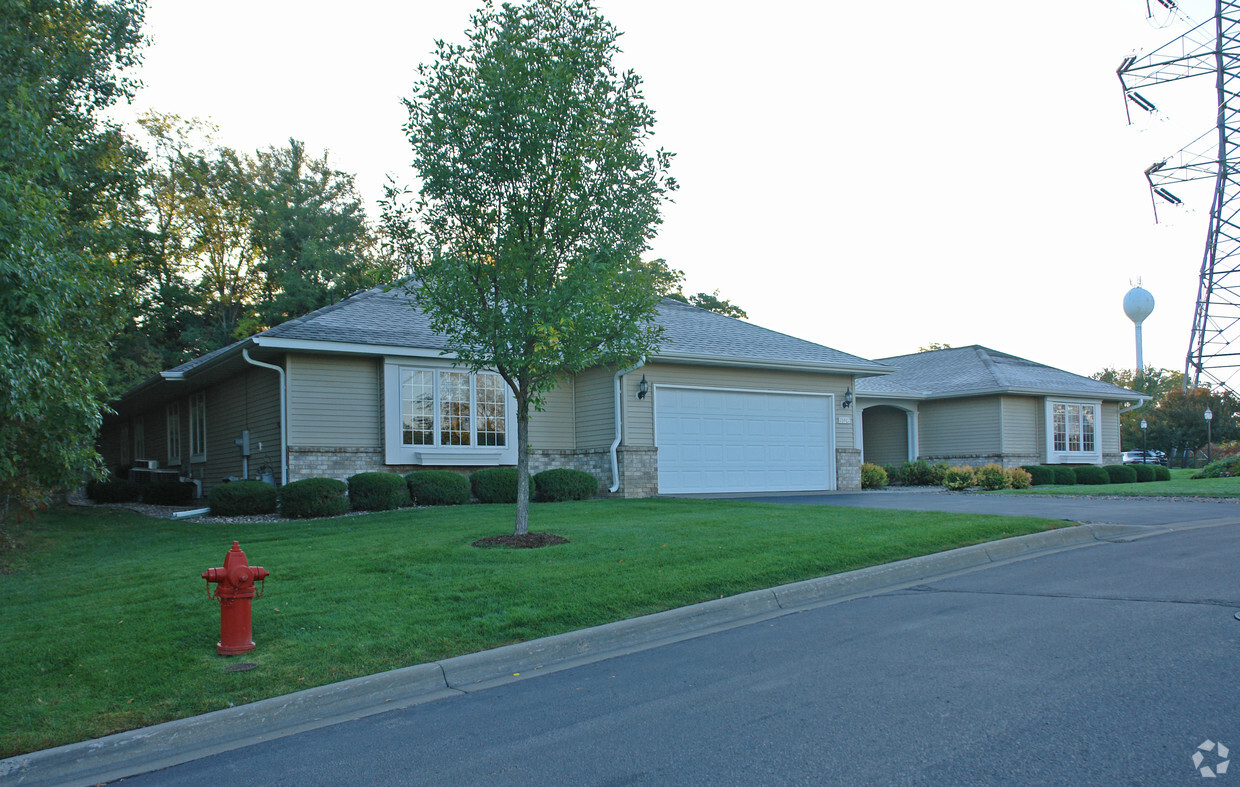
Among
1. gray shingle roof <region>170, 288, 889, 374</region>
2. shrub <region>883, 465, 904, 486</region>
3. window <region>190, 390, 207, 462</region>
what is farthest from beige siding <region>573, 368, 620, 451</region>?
shrub <region>883, 465, 904, 486</region>

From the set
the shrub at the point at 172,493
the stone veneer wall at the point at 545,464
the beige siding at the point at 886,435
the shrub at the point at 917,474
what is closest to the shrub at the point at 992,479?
the shrub at the point at 917,474

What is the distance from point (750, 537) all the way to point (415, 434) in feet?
28.5

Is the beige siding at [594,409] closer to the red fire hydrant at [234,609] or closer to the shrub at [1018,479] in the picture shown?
the shrub at [1018,479]

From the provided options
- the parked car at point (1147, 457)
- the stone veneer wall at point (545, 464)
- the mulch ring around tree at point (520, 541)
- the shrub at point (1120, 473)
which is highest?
the stone veneer wall at point (545, 464)

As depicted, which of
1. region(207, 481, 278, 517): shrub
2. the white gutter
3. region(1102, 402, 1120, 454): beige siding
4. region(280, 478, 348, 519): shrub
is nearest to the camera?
region(280, 478, 348, 519): shrub

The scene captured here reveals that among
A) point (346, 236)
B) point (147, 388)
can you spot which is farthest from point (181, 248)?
point (147, 388)

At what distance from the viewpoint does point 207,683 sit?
5.13 meters

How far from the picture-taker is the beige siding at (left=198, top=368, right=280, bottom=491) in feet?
52.6

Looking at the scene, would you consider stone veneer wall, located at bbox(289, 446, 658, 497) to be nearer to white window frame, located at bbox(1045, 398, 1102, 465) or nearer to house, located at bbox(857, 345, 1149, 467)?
house, located at bbox(857, 345, 1149, 467)

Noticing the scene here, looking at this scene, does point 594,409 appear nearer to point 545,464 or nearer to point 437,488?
point 545,464

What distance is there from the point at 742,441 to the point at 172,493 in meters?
13.9

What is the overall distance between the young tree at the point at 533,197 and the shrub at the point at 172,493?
13653 mm

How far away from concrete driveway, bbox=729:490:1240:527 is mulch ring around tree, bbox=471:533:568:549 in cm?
676

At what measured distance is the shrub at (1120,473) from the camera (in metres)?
26.4
